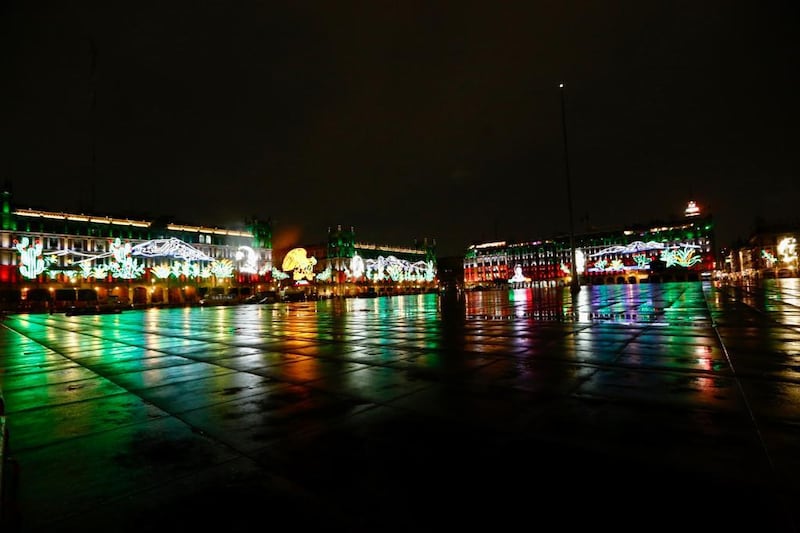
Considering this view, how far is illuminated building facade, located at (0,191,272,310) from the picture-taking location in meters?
58.8

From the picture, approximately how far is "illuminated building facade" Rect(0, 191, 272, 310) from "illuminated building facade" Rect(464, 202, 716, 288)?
243 ft

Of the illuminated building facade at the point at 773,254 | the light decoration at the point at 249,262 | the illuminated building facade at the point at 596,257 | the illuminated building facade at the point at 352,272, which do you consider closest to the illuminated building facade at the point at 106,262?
the light decoration at the point at 249,262

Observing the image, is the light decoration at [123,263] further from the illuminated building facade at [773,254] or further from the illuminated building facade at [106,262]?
the illuminated building facade at [773,254]

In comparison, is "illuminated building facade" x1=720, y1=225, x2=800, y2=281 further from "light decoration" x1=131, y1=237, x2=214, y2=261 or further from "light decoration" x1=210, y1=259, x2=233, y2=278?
"light decoration" x1=131, y1=237, x2=214, y2=261

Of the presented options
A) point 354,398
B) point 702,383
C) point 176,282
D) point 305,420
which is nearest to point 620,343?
point 702,383

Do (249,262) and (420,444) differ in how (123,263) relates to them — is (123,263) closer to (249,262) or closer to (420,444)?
(249,262)

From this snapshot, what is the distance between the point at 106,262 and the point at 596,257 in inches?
5551

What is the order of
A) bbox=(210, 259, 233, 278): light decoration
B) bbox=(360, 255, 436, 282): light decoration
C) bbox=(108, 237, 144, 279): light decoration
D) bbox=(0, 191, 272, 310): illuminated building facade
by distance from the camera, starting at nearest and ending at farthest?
bbox=(108, 237, 144, 279): light decoration < bbox=(0, 191, 272, 310): illuminated building facade < bbox=(210, 259, 233, 278): light decoration < bbox=(360, 255, 436, 282): light decoration

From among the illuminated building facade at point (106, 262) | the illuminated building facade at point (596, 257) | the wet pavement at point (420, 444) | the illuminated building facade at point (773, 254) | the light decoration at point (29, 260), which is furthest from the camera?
the illuminated building facade at point (596, 257)

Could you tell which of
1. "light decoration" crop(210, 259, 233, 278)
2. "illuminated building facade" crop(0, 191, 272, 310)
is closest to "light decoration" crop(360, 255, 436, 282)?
"illuminated building facade" crop(0, 191, 272, 310)


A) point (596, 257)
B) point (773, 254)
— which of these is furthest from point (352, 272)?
point (773, 254)

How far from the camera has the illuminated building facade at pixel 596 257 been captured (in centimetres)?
12350

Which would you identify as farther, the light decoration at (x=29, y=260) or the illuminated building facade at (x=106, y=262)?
the illuminated building facade at (x=106, y=262)

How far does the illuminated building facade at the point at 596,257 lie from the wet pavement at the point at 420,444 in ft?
315
